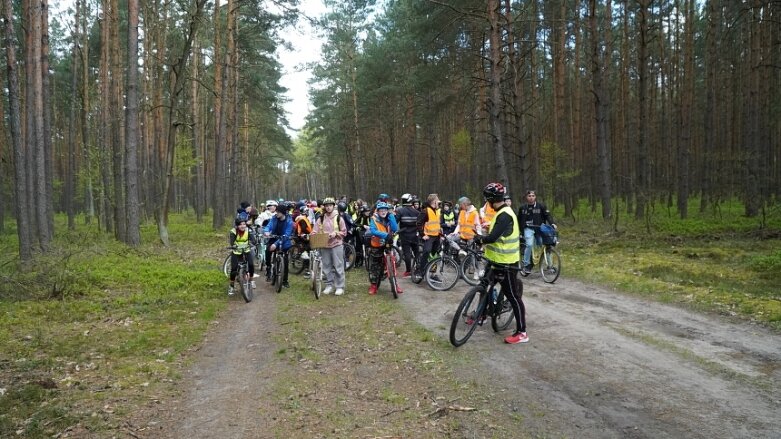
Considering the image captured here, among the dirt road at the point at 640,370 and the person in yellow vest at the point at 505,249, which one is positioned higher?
the person in yellow vest at the point at 505,249

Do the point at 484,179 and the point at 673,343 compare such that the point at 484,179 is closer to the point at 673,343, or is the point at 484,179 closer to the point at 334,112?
the point at 334,112

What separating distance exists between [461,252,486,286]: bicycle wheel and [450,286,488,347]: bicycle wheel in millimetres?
4597

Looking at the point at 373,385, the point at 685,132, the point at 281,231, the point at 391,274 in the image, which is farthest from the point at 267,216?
the point at 685,132

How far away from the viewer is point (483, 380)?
215 inches

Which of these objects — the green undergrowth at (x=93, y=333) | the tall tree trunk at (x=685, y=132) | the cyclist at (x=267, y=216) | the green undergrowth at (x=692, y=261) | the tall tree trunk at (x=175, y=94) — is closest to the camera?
the green undergrowth at (x=93, y=333)

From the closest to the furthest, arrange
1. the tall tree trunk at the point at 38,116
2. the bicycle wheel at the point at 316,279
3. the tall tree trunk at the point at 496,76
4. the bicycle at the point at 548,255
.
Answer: the bicycle wheel at the point at 316,279
the bicycle at the point at 548,255
the tall tree trunk at the point at 38,116
the tall tree trunk at the point at 496,76

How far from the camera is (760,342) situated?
6.46 metres

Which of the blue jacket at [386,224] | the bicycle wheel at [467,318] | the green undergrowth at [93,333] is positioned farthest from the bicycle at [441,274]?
the green undergrowth at [93,333]

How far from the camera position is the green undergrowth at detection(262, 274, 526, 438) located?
14.7 ft

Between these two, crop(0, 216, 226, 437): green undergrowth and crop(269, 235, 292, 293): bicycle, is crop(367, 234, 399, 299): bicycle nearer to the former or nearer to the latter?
crop(269, 235, 292, 293): bicycle

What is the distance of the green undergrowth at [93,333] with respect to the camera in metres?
5.18

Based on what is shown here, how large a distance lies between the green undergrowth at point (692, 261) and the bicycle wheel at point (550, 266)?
877mm

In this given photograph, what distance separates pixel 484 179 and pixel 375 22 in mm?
15015

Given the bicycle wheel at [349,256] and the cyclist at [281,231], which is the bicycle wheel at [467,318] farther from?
the bicycle wheel at [349,256]
